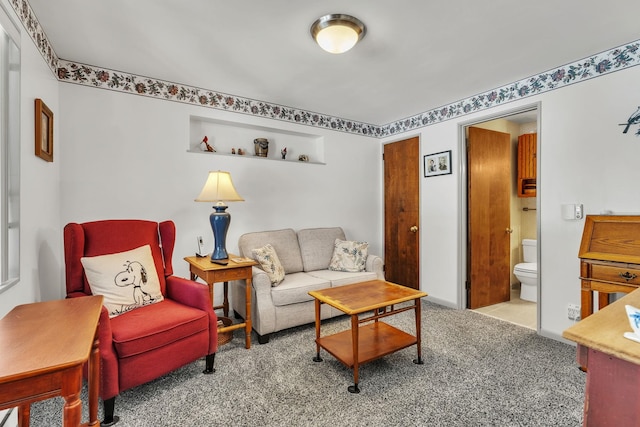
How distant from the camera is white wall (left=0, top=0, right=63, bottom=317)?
5.59ft

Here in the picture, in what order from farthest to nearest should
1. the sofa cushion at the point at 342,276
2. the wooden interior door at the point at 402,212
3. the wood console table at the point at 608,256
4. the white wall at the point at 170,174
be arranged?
the wooden interior door at the point at 402,212 → the sofa cushion at the point at 342,276 → the white wall at the point at 170,174 → the wood console table at the point at 608,256

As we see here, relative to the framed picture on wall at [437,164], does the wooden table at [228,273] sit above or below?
below

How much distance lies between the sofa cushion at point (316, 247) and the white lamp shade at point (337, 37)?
2.01 m

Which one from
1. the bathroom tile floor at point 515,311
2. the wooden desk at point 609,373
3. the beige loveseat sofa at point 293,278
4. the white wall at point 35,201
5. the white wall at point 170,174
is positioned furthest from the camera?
the bathroom tile floor at point 515,311

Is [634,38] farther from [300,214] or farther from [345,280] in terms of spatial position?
[300,214]

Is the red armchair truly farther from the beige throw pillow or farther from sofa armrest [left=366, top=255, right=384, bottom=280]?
sofa armrest [left=366, top=255, right=384, bottom=280]

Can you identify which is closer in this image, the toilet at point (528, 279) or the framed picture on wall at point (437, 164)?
the framed picture on wall at point (437, 164)

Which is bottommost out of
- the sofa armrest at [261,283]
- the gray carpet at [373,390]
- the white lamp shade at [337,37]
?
the gray carpet at [373,390]

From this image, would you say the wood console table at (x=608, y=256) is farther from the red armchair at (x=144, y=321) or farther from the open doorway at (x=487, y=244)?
the red armchair at (x=144, y=321)

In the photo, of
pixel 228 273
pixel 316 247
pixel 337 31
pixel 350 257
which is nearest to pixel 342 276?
pixel 350 257

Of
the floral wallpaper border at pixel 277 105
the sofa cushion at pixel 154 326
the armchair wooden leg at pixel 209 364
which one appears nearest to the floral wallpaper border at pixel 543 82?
the floral wallpaper border at pixel 277 105

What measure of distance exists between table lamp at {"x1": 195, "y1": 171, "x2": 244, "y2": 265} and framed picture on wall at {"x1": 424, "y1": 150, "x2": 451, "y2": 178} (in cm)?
229

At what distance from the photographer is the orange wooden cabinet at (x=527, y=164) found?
3.96 meters

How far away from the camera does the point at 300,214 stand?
3689mm
